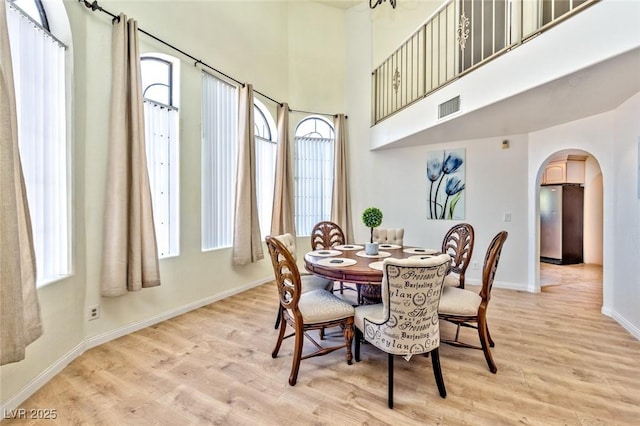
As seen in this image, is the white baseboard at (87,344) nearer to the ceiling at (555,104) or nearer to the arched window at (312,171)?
the arched window at (312,171)

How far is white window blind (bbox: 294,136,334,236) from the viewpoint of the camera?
5158mm

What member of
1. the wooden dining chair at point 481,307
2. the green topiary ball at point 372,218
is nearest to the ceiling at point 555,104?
the wooden dining chair at point 481,307

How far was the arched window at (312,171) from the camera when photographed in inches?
203

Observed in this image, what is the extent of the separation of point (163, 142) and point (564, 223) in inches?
295

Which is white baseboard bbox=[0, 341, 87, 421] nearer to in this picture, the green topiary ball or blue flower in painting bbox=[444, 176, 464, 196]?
the green topiary ball

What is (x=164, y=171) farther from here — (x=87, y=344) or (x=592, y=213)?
(x=592, y=213)

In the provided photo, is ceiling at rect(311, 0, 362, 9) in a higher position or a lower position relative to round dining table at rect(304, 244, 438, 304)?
higher

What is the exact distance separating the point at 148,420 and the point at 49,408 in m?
0.64

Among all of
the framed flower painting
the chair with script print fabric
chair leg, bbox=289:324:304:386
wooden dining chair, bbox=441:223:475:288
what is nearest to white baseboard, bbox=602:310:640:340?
wooden dining chair, bbox=441:223:475:288

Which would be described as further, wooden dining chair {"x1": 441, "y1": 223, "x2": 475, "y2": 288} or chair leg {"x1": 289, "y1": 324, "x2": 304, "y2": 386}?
wooden dining chair {"x1": 441, "y1": 223, "x2": 475, "y2": 288}

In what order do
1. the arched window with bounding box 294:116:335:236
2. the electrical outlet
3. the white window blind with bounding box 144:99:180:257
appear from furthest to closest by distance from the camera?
the arched window with bounding box 294:116:335:236 → the white window blind with bounding box 144:99:180:257 → the electrical outlet

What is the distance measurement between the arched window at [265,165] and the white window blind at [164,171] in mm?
1551

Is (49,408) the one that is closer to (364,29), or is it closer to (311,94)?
(311,94)

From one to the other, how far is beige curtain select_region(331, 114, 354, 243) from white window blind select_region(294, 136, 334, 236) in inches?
10.6
